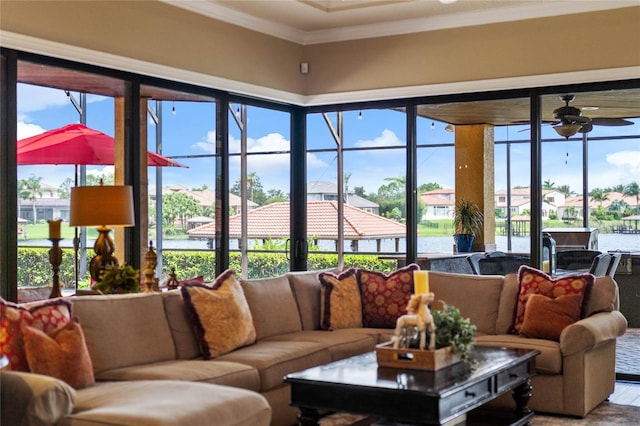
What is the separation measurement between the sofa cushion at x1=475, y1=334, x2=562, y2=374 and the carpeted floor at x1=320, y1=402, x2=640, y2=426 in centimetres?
32

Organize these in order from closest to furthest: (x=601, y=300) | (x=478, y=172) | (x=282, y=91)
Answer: (x=601, y=300), (x=478, y=172), (x=282, y=91)

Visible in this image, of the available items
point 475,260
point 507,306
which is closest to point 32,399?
point 507,306

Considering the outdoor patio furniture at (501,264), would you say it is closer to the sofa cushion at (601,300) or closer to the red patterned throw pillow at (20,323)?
the sofa cushion at (601,300)

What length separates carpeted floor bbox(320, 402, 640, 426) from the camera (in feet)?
17.7

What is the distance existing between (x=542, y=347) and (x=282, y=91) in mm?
3551

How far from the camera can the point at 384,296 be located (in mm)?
6730

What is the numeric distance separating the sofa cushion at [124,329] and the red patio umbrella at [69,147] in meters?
1.21

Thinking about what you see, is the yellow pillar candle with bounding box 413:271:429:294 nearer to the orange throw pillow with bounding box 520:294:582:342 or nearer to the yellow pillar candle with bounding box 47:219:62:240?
the orange throw pillow with bounding box 520:294:582:342

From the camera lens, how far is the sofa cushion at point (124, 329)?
15.3ft

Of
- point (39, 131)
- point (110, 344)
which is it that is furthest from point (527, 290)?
point (39, 131)

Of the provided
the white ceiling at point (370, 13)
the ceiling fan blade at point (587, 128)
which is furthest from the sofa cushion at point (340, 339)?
the white ceiling at point (370, 13)

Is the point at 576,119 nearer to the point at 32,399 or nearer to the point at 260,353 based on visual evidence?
the point at 260,353

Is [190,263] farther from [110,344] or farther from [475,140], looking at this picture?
[475,140]

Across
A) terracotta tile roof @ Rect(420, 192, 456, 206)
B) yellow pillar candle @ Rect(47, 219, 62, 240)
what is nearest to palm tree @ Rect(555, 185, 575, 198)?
terracotta tile roof @ Rect(420, 192, 456, 206)
